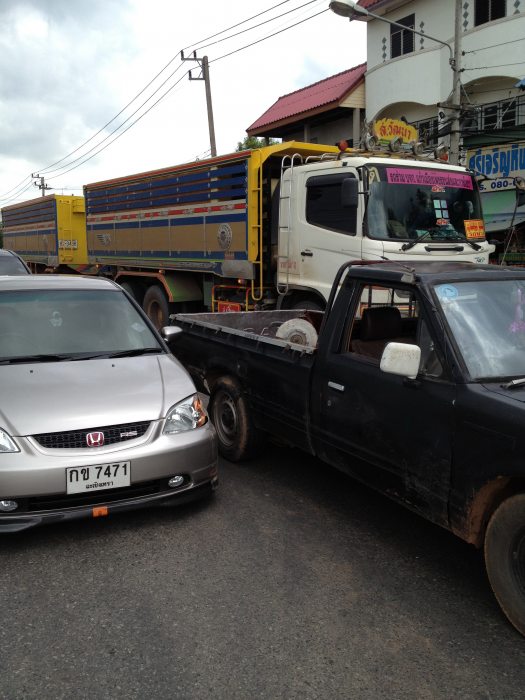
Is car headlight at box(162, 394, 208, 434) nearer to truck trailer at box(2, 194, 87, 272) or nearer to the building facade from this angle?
the building facade

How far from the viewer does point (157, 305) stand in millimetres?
11688

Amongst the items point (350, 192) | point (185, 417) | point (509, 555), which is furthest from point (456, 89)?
point (509, 555)

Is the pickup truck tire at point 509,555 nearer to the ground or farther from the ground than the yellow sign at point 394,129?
nearer to the ground

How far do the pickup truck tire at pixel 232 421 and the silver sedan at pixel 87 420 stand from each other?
0.66m

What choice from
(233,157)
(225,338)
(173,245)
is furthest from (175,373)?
(173,245)

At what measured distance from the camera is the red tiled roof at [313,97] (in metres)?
20.5

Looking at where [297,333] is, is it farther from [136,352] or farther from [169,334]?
[136,352]

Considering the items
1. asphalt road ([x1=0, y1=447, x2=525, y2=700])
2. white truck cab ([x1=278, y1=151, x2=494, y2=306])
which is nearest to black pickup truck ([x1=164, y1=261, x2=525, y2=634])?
asphalt road ([x1=0, y1=447, x2=525, y2=700])

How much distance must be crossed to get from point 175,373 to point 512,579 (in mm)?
2492

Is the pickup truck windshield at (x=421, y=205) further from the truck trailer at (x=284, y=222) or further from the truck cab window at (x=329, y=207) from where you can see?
the truck cab window at (x=329, y=207)

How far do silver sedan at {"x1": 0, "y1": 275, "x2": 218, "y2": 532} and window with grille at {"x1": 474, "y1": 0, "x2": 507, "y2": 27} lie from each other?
51.8 ft

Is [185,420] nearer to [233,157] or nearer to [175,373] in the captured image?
[175,373]

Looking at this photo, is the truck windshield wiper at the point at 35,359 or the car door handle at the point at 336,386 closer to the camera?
the car door handle at the point at 336,386

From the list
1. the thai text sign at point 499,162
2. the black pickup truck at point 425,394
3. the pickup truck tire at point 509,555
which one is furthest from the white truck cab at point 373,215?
the thai text sign at point 499,162
